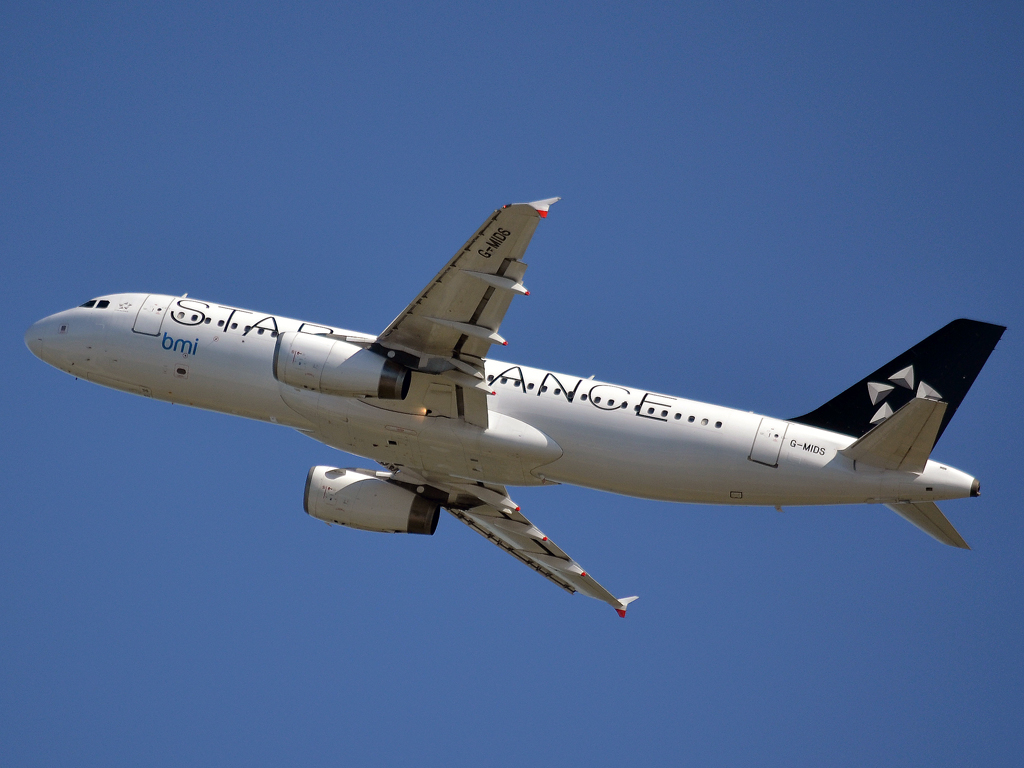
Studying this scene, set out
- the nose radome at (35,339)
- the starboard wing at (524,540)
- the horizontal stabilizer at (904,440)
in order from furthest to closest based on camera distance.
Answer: the starboard wing at (524,540)
the nose radome at (35,339)
the horizontal stabilizer at (904,440)

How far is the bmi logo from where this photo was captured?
30859 millimetres

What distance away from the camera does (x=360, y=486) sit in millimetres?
33812

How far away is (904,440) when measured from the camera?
2680cm

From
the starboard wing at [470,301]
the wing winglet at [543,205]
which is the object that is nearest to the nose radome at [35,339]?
the starboard wing at [470,301]

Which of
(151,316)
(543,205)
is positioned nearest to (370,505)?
(151,316)

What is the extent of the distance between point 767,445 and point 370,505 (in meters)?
12.8

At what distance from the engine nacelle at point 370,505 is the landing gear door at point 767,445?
35.7 feet

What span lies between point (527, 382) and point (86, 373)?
13794 mm

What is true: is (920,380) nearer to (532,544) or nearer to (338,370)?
(532,544)

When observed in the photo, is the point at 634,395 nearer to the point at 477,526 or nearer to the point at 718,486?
the point at 718,486

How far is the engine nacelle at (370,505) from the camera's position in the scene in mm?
33531

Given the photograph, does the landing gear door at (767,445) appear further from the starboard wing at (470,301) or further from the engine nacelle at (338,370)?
the engine nacelle at (338,370)

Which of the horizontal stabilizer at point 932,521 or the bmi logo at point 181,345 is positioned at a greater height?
the bmi logo at point 181,345

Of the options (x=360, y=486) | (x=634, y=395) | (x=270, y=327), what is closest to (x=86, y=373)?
(x=270, y=327)
